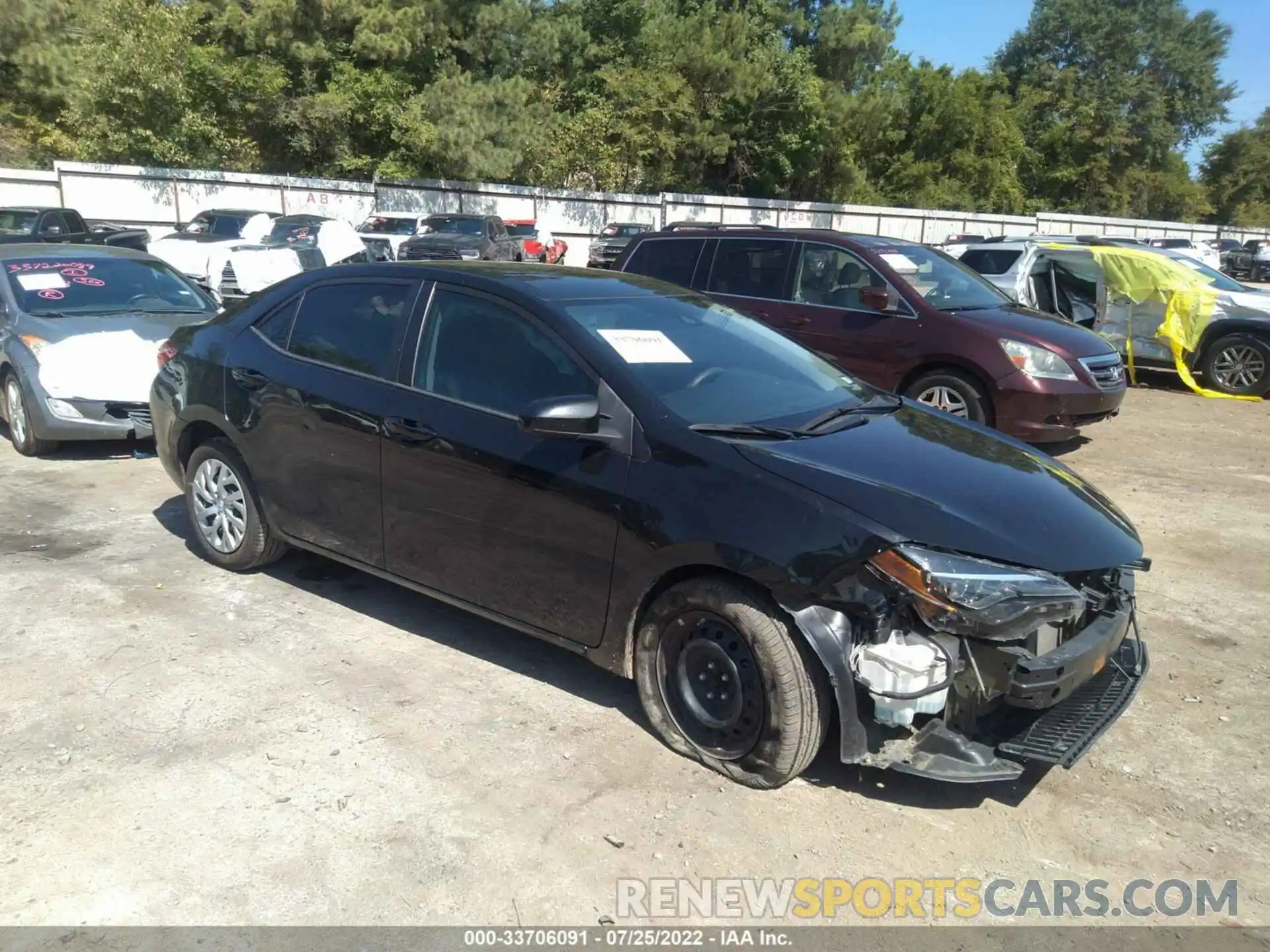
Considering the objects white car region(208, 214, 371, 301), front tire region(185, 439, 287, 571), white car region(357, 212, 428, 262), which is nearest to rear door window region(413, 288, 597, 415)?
front tire region(185, 439, 287, 571)

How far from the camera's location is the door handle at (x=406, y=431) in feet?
13.8

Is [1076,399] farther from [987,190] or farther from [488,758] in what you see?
[987,190]

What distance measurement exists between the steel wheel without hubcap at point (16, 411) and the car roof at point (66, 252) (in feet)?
4.18

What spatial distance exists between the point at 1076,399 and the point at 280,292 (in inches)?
235

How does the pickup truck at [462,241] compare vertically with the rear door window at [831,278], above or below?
above

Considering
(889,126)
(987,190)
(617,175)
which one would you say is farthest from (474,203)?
(987,190)

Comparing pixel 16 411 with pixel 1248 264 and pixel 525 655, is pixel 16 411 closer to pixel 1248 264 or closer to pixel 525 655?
pixel 525 655

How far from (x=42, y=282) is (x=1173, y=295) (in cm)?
1162

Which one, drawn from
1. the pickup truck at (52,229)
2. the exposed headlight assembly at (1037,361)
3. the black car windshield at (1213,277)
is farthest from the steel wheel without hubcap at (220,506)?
the pickup truck at (52,229)

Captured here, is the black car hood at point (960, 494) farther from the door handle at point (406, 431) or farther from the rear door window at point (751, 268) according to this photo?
the rear door window at point (751, 268)

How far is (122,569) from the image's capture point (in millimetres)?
5453

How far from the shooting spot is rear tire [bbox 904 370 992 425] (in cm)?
800

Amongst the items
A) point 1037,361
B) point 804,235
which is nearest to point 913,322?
point 1037,361

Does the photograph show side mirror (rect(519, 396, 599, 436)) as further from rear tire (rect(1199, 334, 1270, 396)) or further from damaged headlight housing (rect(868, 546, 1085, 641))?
rear tire (rect(1199, 334, 1270, 396))
